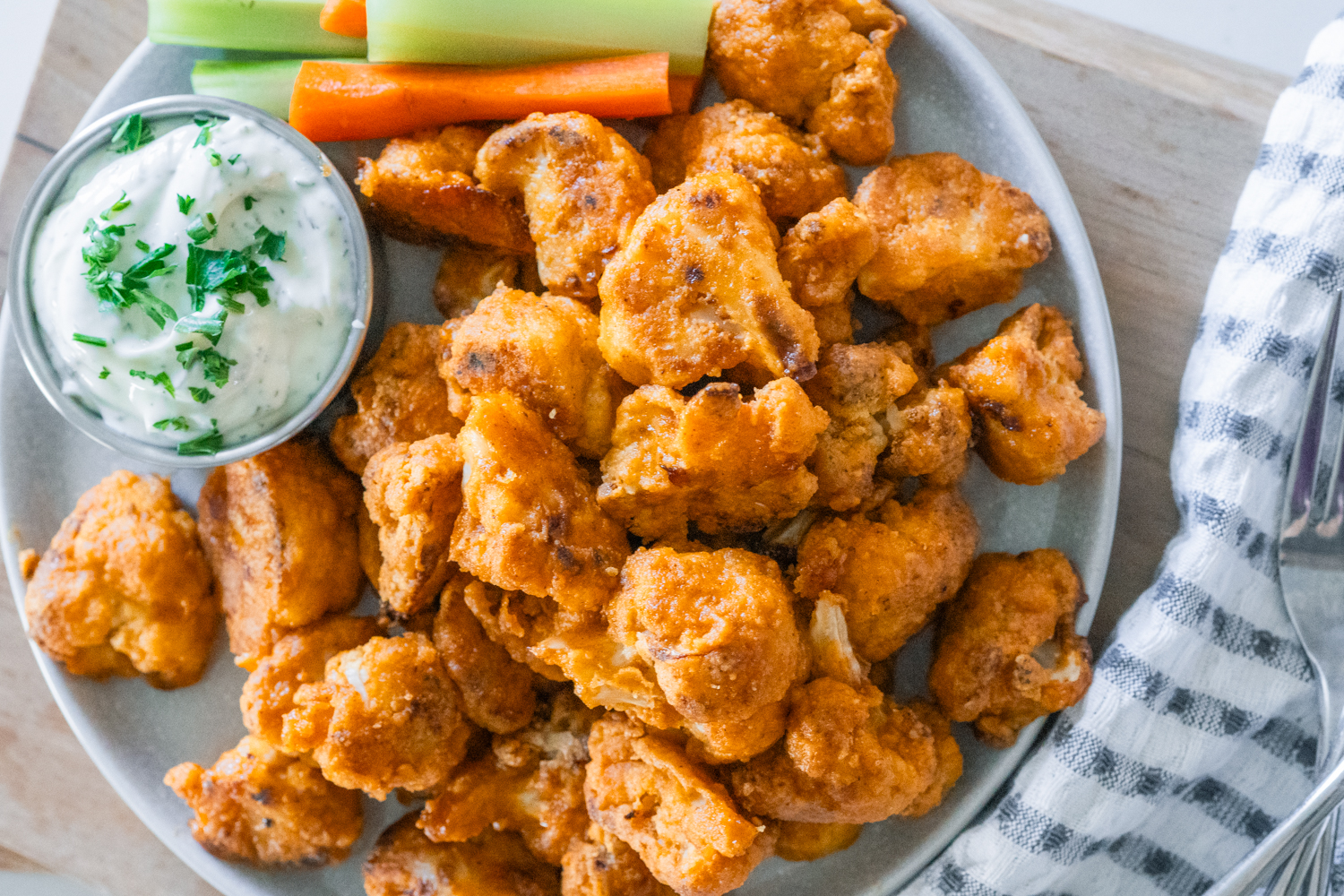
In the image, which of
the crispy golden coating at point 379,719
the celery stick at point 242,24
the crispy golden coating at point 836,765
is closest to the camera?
the crispy golden coating at point 836,765

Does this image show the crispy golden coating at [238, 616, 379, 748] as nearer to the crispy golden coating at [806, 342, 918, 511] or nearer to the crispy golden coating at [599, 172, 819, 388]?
the crispy golden coating at [599, 172, 819, 388]

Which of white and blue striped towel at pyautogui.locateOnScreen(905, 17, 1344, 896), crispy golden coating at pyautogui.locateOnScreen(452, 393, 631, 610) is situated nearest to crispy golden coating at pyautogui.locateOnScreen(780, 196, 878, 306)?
crispy golden coating at pyautogui.locateOnScreen(452, 393, 631, 610)

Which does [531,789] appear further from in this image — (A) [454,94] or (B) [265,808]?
(A) [454,94]

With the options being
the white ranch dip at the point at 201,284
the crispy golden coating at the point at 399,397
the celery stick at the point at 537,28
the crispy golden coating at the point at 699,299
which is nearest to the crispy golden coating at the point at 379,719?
the crispy golden coating at the point at 399,397

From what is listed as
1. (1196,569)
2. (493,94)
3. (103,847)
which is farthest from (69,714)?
(1196,569)

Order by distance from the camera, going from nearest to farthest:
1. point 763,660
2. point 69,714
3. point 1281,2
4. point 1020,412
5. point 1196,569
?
point 763,660, point 1020,412, point 1196,569, point 69,714, point 1281,2

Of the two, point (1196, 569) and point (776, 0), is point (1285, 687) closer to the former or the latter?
point (1196, 569)

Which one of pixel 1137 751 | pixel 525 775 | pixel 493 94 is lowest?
pixel 525 775

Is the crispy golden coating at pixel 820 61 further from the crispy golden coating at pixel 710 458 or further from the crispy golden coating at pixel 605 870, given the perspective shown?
the crispy golden coating at pixel 605 870
